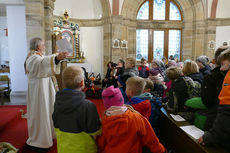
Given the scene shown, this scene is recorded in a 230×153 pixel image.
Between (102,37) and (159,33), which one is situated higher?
(159,33)

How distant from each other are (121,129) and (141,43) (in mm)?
10345

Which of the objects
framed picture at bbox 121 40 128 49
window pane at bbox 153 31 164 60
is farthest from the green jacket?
window pane at bbox 153 31 164 60

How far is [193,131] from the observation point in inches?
80.8

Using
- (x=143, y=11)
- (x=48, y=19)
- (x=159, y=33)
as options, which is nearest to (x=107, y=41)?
(x=143, y=11)

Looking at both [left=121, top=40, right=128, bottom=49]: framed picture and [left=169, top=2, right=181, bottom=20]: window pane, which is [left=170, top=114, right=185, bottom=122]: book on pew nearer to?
[left=121, top=40, right=128, bottom=49]: framed picture

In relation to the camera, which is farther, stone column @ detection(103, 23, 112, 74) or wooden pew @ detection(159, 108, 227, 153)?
stone column @ detection(103, 23, 112, 74)

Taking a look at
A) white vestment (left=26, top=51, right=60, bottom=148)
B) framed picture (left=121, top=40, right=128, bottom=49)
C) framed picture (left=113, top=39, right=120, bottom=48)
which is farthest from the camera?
framed picture (left=121, top=40, right=128, bottom=49)

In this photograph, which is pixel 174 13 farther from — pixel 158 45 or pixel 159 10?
pixel 158 45

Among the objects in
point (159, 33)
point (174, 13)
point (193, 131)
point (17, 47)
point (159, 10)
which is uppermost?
point (159, 10)

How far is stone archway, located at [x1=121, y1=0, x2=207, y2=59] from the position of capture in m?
10.5

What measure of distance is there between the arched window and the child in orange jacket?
997 cm

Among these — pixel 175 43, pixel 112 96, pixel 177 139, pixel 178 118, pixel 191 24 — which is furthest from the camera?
pixel 175 43

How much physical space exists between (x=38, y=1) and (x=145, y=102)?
13.2 ft

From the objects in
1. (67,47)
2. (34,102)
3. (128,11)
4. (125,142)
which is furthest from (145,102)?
(128,11)
